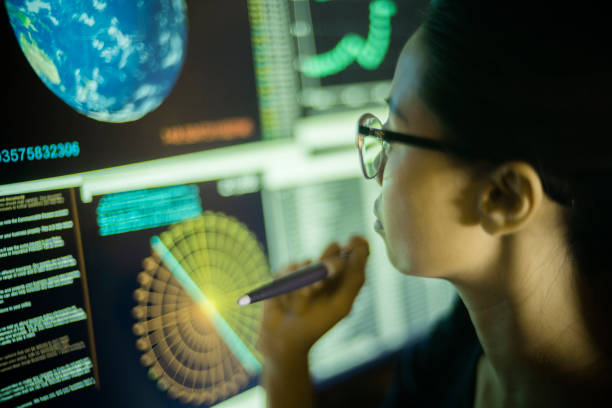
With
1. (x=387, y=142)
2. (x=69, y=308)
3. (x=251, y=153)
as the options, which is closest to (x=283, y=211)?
(x=251, y=153)

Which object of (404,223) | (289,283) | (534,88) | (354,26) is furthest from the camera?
(354,26)

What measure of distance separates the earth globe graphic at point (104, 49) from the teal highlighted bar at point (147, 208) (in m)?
0.10

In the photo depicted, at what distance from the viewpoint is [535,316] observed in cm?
54

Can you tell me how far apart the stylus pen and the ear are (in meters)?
0.27

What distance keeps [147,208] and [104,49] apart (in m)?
0.20

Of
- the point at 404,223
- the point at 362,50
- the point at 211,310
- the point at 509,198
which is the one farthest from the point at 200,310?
the point at 362,50

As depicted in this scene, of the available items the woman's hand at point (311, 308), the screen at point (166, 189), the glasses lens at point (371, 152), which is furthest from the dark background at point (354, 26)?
the woman's hand at point (311, 308)

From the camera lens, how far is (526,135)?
452mm

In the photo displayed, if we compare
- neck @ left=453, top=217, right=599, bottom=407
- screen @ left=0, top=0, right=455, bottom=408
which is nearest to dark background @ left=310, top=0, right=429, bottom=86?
screen @ left=0, top=0, right=455, bottom=408

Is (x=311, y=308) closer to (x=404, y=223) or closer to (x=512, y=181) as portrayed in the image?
(x=404, y=223)

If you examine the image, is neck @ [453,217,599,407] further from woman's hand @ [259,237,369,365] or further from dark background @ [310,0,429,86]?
dark background @ [310,0,429,86]

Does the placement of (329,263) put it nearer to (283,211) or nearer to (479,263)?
(283,211)

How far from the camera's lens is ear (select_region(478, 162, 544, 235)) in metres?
0.46

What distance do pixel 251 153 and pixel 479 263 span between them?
361 millimetres
